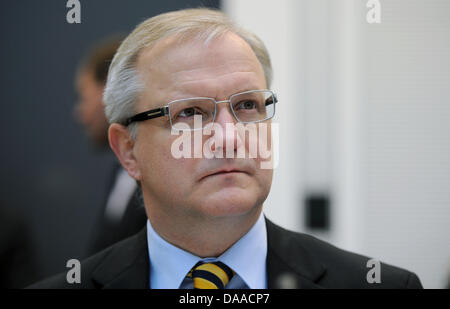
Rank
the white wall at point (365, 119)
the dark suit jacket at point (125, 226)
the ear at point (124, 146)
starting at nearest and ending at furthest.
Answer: the ear at point (124, 146), the dark suit jacket at point (125, 226), the white wall at point (365, 119)

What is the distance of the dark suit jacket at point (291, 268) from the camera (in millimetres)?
1420

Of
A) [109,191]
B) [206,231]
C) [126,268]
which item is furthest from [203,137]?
[109,191]

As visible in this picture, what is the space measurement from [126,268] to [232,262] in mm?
341

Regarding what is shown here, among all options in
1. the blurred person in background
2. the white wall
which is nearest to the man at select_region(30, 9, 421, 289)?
the blurred person in background

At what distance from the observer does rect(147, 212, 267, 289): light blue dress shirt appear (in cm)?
140

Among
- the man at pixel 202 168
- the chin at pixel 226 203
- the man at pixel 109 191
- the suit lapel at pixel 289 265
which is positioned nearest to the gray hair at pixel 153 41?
the man at pixel 202 168

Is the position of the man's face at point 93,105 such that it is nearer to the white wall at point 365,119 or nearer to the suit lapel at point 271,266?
the suit lapel at point 271,266

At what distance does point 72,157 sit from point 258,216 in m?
1.89

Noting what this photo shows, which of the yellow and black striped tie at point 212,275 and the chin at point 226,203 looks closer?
the chin at point 226,203

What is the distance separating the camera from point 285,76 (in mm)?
2744

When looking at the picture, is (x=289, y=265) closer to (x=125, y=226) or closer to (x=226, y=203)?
(x=226, y=203)

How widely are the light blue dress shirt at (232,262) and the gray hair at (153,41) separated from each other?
1.26 feet
